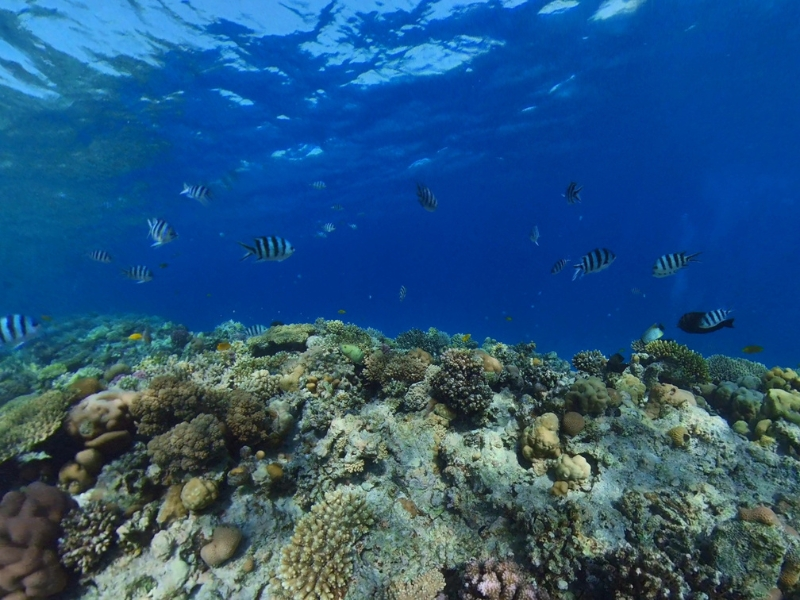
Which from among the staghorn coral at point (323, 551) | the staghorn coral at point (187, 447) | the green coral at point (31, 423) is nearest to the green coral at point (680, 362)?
the staghorn coral at point (323, 551)

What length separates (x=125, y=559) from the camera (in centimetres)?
421

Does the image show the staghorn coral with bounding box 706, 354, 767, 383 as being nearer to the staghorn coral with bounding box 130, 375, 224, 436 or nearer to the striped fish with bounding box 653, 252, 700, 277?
the striped fish with bounding box 653, 252, 700, 277

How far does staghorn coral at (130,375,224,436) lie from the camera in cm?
497

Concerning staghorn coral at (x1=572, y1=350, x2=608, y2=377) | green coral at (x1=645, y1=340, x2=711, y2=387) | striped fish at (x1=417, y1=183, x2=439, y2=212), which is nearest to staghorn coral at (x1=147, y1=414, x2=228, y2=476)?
striped fish at (x1=417, y1=183, x2=439, y2=212)

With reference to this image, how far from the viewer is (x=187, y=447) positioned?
4457 millimetres

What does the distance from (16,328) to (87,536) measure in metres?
4.40

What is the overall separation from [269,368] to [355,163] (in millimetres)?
32038

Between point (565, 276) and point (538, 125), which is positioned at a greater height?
point (565, 276)

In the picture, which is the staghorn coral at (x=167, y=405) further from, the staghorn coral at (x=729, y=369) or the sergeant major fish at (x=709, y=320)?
the staghorn coral at (x=729, y=369)

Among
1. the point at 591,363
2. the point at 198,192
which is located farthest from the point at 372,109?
the point at 591,363

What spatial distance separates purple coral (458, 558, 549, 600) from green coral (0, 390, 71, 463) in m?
5.54

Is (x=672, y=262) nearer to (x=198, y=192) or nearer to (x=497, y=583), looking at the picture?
(x=497, y=583)

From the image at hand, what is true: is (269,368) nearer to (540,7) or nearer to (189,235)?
(540,7)

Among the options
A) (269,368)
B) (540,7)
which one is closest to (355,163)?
(540,7)
